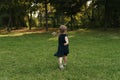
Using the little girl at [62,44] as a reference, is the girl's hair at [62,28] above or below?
above

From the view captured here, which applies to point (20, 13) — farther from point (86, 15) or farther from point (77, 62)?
point (77, 62)

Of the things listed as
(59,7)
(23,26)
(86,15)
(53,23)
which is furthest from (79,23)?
(23,26)

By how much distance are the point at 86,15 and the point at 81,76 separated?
30.5m

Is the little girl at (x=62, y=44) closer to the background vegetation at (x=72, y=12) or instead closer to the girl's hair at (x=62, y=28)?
the girl's hair at (x=62, y=28)

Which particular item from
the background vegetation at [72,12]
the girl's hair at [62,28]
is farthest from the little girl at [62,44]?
the background vegetation at [72,12]

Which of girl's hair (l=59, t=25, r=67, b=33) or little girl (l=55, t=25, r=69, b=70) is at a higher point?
girl's hair (l=59, t=25, r=67, b=33)

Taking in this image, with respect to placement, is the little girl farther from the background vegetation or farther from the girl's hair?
the background vegetation

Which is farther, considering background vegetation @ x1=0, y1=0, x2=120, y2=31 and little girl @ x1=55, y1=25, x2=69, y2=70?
background vegetation @ x1=0, y1=0, x2=120, y2=31

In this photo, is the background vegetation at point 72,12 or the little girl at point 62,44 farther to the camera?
the background vegetation at point 72,12

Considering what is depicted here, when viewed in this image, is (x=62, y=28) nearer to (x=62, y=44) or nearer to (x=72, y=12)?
(x=62, y=44)

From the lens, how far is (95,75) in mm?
7891

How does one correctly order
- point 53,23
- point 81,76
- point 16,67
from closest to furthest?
point 81,76 → point 16,67 → point 53,23

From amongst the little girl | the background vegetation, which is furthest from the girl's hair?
the background vegetation

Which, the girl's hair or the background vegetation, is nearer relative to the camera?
the girl's hair
